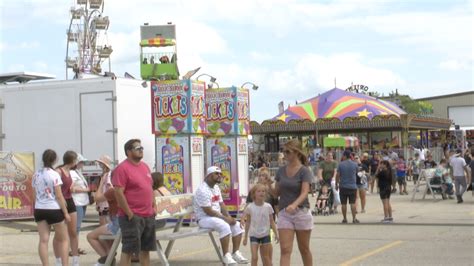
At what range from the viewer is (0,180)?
56.1 ft

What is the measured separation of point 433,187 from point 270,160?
14845mm

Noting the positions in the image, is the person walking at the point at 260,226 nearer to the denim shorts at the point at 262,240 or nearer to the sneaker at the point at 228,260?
the denim shorts at the point at 262,240

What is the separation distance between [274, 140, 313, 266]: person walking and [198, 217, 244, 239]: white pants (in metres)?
1.99

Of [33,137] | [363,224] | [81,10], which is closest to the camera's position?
[363,224]

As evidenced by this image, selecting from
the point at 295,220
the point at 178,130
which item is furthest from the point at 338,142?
the point at 295,220

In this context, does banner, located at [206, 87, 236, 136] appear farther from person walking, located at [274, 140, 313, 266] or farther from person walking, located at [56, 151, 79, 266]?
person walking, located at [274, 140, 313, 266]

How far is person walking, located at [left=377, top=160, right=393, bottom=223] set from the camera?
16.0 metres

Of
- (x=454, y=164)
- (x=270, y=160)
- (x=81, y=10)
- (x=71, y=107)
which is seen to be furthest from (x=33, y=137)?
(x=81, y=10)

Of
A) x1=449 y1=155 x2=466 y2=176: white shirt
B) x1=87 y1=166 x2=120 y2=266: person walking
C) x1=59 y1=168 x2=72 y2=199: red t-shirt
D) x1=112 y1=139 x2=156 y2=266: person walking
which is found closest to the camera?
x1=112 y1=139 x2=156 y2=266: person walking

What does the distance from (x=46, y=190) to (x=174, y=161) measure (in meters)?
7.14

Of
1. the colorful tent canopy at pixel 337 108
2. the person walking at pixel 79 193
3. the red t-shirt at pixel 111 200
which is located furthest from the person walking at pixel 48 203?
the colorful tent canopy at pixel 337 108

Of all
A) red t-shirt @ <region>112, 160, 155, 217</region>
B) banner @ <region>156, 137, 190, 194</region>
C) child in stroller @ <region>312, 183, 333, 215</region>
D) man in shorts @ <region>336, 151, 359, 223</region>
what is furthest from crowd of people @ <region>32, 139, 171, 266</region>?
child in stroller @ <region>312, 183, 333, 215</region>

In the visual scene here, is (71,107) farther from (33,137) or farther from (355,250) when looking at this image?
(355,250)

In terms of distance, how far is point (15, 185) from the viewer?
17281 mm
